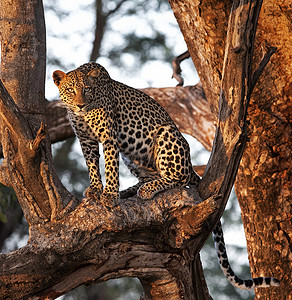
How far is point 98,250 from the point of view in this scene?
426cm

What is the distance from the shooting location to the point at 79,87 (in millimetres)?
4758

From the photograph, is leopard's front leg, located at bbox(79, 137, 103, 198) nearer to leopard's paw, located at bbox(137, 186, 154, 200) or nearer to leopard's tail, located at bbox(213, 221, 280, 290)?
leopard's paw, located at bbox(137, 186, 154, 200)

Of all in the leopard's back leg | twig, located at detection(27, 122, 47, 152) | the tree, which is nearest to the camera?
twig, located at detection(27, 122, 47, 152)

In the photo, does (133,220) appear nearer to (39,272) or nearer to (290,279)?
(39,272)

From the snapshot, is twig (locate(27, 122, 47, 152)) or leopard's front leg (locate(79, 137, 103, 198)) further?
leopard's front leg (locate(79, 137, 103, 198))

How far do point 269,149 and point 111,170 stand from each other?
1898mm

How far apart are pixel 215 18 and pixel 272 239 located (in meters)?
2.50

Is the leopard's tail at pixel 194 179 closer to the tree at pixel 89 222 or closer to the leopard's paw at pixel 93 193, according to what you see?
the tree at pixel 89 222

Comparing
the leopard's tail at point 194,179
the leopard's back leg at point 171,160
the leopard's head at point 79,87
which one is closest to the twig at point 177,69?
the leopard's tail at point 194,179

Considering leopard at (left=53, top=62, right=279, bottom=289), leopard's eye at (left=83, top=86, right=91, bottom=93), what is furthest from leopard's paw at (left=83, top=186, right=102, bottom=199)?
leopard's eye at (left=83, top=86, right=91, bottom=93)

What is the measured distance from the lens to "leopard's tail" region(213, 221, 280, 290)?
4852mm

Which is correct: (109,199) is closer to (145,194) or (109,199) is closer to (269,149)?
(145,194)

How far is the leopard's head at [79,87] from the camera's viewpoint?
4.74 metres

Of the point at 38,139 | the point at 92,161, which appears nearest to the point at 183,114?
the point at 92,161
